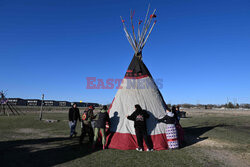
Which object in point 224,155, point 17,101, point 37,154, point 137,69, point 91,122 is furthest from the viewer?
point 17,101

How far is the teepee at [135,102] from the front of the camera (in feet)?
21.3

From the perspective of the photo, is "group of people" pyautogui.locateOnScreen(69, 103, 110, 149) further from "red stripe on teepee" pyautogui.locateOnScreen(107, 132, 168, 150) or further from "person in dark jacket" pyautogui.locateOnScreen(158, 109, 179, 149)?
"person in dark jacket" pyautogui.locateOnScreen(158, 109, 179, 149)

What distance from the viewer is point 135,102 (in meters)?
7.32

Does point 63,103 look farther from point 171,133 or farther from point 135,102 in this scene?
point 171,133

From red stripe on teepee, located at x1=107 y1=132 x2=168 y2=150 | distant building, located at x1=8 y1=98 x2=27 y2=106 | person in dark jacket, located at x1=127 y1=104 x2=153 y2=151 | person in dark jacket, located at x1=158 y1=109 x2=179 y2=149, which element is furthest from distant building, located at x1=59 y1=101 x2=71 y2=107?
person in dark jacket, located at x1=158 y1=109 x2=179 y2=149

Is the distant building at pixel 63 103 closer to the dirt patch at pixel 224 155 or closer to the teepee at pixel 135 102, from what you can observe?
the teepee at pixel 135 102

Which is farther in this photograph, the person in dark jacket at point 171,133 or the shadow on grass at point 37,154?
the person in dark jacket at point 171,133

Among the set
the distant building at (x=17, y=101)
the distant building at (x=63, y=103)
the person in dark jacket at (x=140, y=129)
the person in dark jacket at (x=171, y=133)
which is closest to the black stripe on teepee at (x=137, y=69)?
the person in dark jacket at (x=140, y=129)

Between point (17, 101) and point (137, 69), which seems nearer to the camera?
point (137, 69)

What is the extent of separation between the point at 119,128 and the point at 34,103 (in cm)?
7932

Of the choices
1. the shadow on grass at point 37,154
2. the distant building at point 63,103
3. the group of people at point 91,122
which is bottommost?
the shadow on grass at point 37,154

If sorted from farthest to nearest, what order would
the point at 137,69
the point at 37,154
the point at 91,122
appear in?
the point at 137,69, the point at 91,122, the point at 37,154

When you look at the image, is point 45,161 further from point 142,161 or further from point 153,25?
point 153,25

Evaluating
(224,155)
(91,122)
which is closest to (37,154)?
(91,122)
